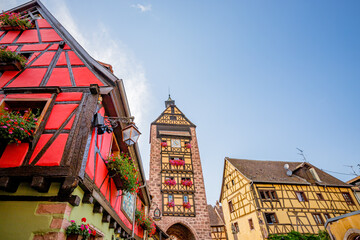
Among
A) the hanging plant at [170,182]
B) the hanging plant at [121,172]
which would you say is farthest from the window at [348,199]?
the hanging plant at [121,172]

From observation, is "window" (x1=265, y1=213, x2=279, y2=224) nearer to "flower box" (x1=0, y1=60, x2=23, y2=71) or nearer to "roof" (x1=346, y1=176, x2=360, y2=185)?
"roof" (x1=346, y1=176, x2=360, y2=185)

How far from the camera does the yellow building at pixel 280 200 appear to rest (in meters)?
13.7

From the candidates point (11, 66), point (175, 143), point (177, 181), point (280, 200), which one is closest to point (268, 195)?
point (280, 200)

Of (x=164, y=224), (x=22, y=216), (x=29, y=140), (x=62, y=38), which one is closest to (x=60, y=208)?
(x=22, y=216)

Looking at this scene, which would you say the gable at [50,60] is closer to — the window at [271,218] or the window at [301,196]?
the window at [271,218]

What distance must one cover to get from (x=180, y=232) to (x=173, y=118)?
1052 cm

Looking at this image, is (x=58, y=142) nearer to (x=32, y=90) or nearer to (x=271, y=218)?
(x=32, y=90)

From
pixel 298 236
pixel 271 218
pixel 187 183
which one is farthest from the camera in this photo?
pixel 187 183

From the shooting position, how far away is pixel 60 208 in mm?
2854

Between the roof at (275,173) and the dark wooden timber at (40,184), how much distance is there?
1512cm

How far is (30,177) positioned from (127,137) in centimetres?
211

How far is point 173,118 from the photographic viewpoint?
20.5m

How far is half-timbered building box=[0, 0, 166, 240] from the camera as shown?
113 inches

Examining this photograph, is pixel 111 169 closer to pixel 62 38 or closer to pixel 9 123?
pixel 9 123
